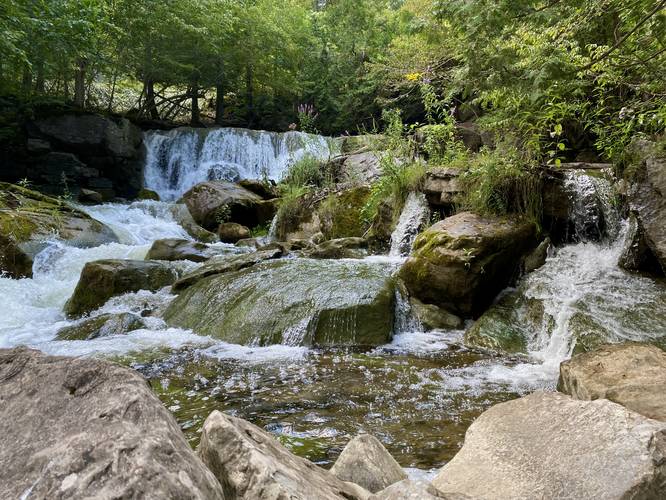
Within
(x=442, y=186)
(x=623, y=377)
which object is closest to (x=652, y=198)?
(x=442, y=186)

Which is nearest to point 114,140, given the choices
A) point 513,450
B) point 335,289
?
point 335,289

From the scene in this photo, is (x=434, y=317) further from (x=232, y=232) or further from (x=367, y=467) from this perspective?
(x=232, y=232)

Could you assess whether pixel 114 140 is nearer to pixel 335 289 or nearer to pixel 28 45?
pixel 28 45

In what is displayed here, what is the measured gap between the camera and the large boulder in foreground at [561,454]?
1.91 meters

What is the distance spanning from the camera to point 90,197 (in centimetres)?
1533

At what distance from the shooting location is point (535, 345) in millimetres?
5391

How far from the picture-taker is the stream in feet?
11.4

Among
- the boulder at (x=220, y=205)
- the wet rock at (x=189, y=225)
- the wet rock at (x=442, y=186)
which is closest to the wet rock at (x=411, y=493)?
the wet rock at (x=442, y=186)

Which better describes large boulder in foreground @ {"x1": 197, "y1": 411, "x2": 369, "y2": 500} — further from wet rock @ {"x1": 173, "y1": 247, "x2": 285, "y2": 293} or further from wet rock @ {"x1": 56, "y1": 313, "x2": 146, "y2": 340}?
wet rock @ {"x1": 173, "y1": 247, "x2": 285, "y2": 293}

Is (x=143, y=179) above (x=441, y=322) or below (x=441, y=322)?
above

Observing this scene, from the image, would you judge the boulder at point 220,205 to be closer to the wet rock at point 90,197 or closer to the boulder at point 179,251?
the boulder at point 179,251

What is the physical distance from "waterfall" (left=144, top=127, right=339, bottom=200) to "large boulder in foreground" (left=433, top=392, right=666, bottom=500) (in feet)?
48.6

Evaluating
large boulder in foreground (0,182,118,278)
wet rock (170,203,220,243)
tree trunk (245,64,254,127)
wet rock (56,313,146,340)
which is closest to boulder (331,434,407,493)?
wet rock (56,313,146,340)

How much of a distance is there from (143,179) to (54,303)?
32.1 feet
